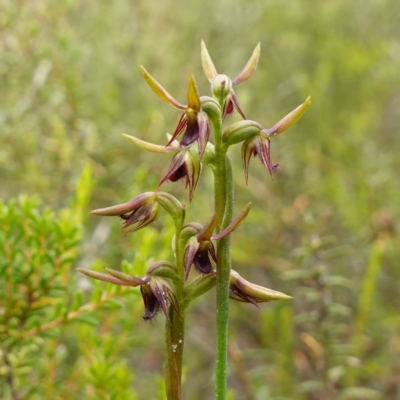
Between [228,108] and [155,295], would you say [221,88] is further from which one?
[155,295]

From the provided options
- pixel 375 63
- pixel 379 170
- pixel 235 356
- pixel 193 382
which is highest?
pixel 375 63

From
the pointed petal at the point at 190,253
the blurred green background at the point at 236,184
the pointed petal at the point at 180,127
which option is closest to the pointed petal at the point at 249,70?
the pointed petal at the point at 180,127

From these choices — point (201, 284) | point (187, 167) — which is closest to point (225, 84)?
point (187, 167)

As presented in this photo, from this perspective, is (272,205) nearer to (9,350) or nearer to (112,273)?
(9,350)

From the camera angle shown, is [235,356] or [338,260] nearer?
[235,356]

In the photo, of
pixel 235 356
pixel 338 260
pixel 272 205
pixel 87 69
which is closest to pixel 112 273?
pixel 235 356

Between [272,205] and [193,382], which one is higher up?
[272,205]
